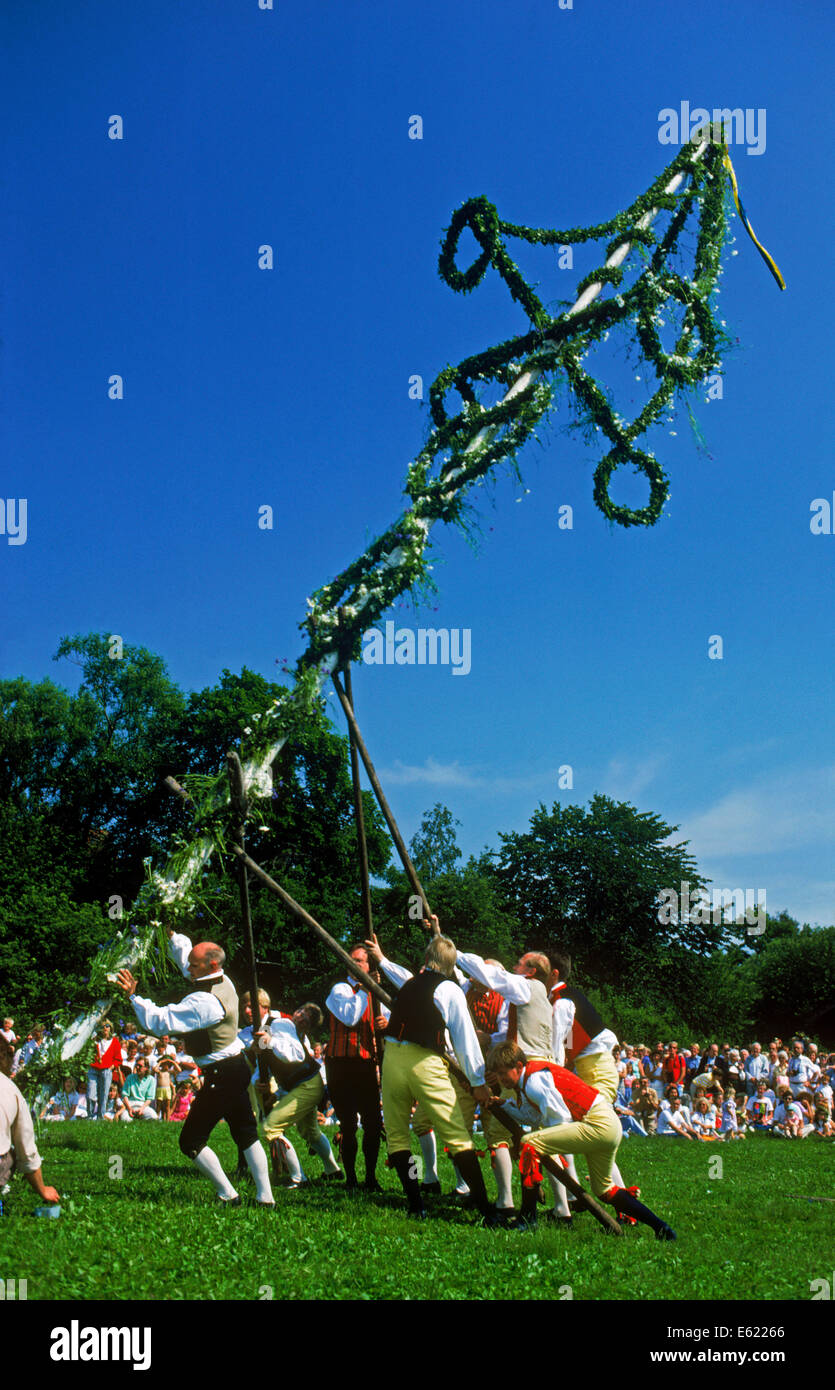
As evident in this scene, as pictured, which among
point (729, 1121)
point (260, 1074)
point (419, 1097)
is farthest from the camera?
point (729, 1121)

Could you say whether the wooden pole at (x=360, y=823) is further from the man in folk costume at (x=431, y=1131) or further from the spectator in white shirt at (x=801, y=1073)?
the spectator in white shirt at (x=801, y=1073)

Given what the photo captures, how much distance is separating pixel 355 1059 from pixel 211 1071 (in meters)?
1.96

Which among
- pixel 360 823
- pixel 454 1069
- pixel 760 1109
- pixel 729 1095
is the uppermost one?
pixel 360 823

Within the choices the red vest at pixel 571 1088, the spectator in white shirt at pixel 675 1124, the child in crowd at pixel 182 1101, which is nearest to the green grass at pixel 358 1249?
the red vest at pixel 571 1088

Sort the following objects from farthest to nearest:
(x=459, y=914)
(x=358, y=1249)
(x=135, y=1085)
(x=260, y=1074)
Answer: (x=459, y=914)
(x=135, y=1085)
(x=260, y=1074)
(x=358, y=1249)

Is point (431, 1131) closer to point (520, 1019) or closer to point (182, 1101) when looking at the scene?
point (520, 1019)

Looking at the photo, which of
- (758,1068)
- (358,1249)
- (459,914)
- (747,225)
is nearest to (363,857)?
(358,1249)

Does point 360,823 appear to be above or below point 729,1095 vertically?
above

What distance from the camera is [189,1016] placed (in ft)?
27.1

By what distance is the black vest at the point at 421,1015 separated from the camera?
324 inches

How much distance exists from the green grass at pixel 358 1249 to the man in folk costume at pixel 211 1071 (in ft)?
1.07

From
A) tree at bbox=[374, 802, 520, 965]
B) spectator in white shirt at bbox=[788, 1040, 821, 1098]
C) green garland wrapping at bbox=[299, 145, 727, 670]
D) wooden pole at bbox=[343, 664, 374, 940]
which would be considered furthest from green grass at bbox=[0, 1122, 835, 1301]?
tree at bbox=[374, 802, 520, 965]

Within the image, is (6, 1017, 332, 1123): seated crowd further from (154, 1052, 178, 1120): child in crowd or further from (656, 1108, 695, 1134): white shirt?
(656, 1108, 695, 1134): white shirt

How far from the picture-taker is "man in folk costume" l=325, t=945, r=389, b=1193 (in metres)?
9.94
